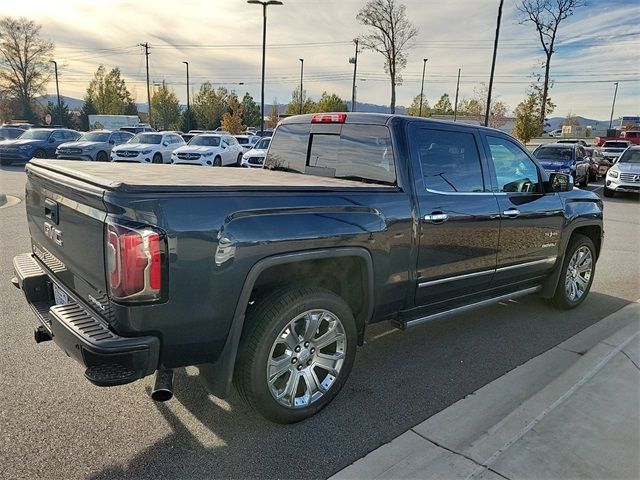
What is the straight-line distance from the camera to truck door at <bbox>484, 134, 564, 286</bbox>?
4.25 meters

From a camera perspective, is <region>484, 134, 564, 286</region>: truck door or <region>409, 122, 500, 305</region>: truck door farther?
<region>484, 134, 564, 286</region>: truck door

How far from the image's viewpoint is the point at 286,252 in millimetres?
2717

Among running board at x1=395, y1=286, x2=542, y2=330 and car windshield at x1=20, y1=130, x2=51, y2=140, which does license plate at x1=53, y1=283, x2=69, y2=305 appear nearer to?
running board at x1=395, y1=286, x2=542, y2=330

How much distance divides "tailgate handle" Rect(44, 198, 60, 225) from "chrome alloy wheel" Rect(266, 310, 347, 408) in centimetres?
155

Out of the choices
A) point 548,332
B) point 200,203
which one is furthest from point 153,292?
point 548,332

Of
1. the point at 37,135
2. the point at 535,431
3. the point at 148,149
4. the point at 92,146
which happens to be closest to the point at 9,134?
the point at 37,135

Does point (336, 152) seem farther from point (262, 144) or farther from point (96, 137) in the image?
point (96, 137)

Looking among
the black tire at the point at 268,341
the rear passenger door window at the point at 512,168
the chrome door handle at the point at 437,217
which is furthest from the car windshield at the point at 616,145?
the black tire at the point at 268,341

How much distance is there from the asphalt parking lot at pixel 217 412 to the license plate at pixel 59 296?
0.65 meters

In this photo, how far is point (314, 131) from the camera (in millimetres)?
4203

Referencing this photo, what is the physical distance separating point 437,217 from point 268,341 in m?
1.61

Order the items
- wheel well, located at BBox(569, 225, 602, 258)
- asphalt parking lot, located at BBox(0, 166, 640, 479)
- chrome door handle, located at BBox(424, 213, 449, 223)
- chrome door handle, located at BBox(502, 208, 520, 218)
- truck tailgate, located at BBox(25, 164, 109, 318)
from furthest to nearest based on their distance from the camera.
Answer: wheel well, located at BBox(569, 225, 602, 258), chrome door handle, located at BBox(502, 208, 520, 218), chrome door handle, located at BBox(424, 213, 449, 223), asphalt parking lot, located at BBox(0, 166, 640, 479), truck tailgate, located at BBox(25, 164, 109, 318)

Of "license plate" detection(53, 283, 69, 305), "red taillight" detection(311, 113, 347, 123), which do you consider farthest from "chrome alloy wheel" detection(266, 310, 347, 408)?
"red taillight" detection(311, 113, 347, 123)

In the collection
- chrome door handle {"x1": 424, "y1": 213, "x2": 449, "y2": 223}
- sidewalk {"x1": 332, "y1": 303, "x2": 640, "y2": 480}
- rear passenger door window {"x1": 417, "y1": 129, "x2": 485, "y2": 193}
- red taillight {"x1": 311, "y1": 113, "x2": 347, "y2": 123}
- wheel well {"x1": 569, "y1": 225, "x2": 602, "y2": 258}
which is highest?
red taillight {"x1": 311, "y1": 113, "x2": 347, "y2": 123}
